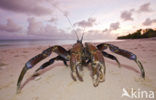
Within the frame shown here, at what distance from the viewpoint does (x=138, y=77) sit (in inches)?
81.1

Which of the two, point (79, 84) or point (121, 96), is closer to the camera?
point (121, 96)

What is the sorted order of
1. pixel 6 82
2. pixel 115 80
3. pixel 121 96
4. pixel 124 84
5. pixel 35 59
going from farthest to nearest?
pixel 6 82, pixel 115 80, pixel 124 84, pixel 35 59, pixel 121 96

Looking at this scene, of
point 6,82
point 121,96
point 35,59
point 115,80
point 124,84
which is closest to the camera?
point 121,96

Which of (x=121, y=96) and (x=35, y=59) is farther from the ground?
(x=35, y=59)

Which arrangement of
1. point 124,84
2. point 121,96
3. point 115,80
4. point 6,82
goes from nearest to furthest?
point 121,96 → point 124,84 → point 115,80 → point 6,82

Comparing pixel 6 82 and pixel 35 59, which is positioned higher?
pixel 35 59

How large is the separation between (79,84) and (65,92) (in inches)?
13.8

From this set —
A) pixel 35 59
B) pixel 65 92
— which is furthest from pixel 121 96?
pixel 35 59

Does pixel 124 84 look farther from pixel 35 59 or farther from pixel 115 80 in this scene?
pixel 35 59

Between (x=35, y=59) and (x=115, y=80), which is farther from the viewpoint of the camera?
(x=115, y=80)

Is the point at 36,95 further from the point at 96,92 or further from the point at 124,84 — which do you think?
the point at 124,84

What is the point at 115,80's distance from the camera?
1996 millimetres

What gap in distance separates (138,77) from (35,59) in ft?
7.61

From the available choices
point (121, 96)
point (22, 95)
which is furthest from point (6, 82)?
point (121, 96)
